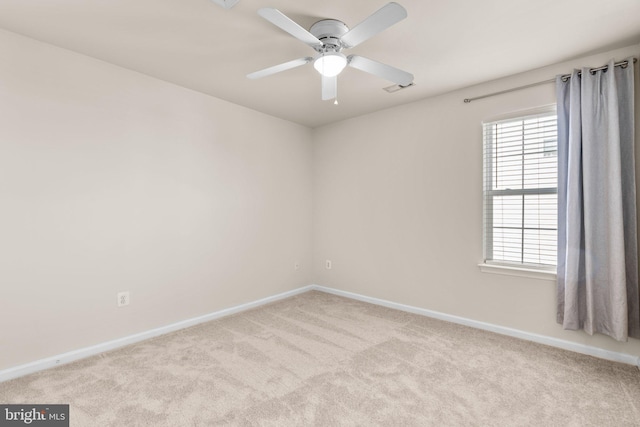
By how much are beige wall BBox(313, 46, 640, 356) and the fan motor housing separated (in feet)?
4.33

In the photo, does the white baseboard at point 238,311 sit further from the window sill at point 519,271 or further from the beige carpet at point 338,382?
the window sill at point 519,271

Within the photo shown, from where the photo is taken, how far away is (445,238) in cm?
334

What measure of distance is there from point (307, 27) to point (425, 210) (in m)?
2.27

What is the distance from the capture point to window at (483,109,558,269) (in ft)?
9.04

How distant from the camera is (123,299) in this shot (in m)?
2.72

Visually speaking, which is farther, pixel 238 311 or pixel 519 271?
pixel 238 311

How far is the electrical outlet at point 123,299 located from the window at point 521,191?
3467mm

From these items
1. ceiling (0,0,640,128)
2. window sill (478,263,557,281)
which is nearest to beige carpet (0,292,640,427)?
window sill (478,263,557,281)

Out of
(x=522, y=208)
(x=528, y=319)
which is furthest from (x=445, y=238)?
(x=528, y=319)

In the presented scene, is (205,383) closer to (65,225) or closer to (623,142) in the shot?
(65,225)

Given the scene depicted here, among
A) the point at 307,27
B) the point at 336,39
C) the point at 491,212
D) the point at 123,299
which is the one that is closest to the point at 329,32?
the point at 336,39

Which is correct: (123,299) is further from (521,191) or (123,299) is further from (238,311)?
(521,191)

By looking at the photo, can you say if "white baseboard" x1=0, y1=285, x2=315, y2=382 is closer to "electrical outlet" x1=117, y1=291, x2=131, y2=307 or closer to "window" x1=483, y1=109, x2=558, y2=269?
"electrical outlet" x1=117, y1=291, x2=131, y2=307

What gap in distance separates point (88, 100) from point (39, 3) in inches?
30.2
